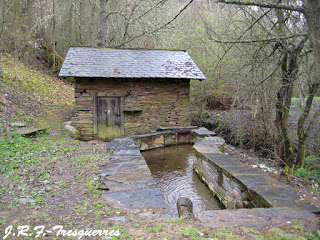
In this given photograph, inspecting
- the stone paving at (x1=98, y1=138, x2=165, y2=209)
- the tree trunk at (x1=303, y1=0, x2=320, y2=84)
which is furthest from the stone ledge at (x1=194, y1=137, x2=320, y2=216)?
the tree trunk at (x1=303, y1=0, x2=320, y2=84)

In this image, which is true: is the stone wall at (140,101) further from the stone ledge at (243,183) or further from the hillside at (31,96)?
the stone ledge at (243,183)

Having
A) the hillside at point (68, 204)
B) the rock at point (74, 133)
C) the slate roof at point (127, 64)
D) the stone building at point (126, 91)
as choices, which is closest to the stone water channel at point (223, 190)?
the hillside at point (68, 204)

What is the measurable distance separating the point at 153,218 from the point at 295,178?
3.66m

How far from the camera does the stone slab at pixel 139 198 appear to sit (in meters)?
3.41

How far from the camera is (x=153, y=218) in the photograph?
3.02 m

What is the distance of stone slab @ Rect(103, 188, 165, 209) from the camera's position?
3410 millimetres

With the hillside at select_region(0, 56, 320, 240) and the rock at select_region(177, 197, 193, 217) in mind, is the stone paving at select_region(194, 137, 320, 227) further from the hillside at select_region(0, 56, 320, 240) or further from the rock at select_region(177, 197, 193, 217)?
the rock at select_region(177, 197, 193, 217)

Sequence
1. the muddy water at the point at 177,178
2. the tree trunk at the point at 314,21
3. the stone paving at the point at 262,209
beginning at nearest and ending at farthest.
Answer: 1. the tree trunk at the point at 314,21
2. the stone paving at the point at 262,209
3. the muddy water at the point at 177,178

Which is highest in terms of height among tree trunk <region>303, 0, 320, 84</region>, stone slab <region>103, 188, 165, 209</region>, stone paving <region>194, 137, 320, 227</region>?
tree trunk <region>303, 0, 320, 84</region>

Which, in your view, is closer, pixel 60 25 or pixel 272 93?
pixel 272 93

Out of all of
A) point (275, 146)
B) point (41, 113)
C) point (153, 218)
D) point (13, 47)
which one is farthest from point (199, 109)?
point (13, 47)

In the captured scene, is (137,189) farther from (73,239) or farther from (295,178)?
(295,178)

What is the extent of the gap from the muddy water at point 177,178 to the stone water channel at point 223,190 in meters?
0.22

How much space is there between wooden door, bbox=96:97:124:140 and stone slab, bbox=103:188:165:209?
6.13 meters
